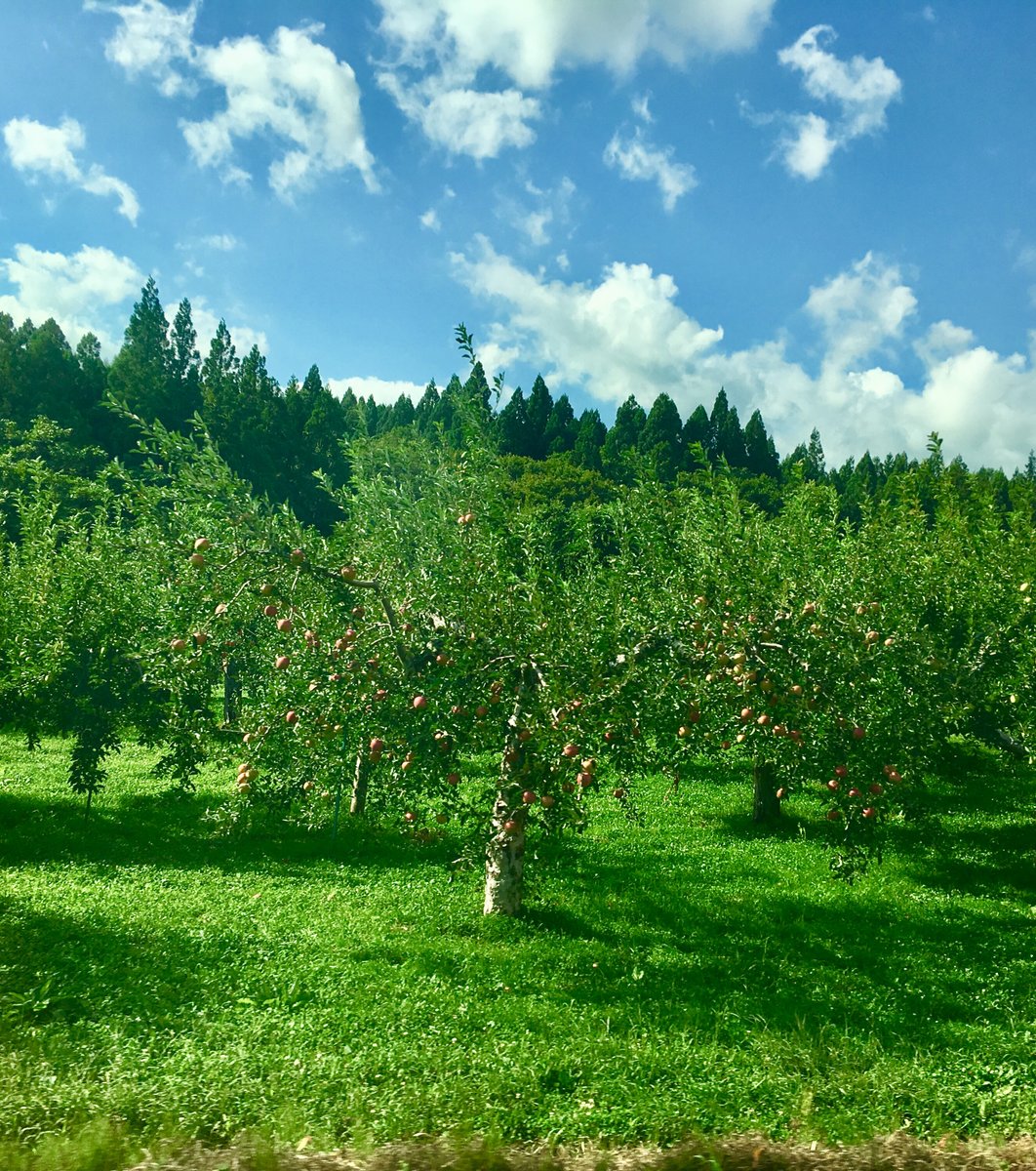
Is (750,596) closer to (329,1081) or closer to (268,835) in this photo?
(329,1081)

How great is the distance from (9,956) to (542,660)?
651 centimetres

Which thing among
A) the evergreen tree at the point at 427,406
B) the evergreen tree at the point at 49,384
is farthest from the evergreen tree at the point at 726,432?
the evergreen tree at the point at 49,384

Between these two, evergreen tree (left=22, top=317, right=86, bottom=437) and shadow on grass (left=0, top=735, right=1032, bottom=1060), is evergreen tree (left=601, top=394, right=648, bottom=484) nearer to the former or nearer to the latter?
evergreen tree (left=22, top=317, right=86, bottom=437)

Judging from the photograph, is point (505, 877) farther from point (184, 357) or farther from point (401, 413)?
point (401, 413)

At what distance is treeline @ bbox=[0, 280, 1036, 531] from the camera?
50.6 meters

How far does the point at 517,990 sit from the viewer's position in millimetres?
8383

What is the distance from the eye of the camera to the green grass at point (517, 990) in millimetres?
5891

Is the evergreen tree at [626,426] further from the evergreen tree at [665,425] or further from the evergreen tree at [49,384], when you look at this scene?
the evergreen tree at [49,384]

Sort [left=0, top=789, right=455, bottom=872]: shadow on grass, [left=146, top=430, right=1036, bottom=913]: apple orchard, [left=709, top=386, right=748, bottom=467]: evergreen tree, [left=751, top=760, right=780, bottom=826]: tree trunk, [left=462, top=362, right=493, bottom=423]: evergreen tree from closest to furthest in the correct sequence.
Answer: [left=146, top=430, right=1036, bottom=913]: apple orchard < [left=462, top=362, right=493, bottom=423]: evergreen tree < [left=0, top=789, right=455, bottom=872]: shadow on grass < [left=751, top=760, right=780, bottom=826]: tree trunk < [left=709, top=386, right=748, bottom=467]: evergreen tree

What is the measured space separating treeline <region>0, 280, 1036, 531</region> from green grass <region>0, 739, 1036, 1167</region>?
27923mm

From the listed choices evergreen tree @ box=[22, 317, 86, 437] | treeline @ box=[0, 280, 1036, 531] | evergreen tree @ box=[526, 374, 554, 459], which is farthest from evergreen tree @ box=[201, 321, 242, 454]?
evergreen tree @ box=[526, 374, 554, 459]

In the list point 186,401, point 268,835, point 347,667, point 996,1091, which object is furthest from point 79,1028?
point 186,401

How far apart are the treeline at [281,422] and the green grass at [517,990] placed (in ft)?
91.6

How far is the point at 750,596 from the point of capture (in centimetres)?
935
